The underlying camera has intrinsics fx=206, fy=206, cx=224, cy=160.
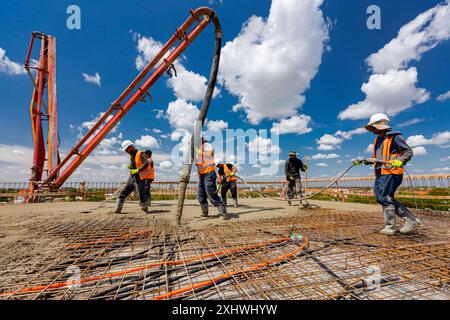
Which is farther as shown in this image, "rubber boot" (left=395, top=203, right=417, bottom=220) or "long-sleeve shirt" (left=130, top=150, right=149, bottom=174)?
"long-sleeve shirt" (left=130, top=150, right=149, bottom=174)

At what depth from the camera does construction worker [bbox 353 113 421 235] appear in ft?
9.64

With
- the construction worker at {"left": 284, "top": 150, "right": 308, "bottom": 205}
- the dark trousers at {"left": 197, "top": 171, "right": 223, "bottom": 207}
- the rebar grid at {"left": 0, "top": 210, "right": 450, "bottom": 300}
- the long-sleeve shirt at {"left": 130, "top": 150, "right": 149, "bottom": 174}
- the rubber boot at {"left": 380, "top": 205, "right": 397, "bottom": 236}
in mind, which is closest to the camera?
the rebar grid at {"left": 0, "top": 210, "right": 450, "bottom": 300}

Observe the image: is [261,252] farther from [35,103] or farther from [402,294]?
[35,103]

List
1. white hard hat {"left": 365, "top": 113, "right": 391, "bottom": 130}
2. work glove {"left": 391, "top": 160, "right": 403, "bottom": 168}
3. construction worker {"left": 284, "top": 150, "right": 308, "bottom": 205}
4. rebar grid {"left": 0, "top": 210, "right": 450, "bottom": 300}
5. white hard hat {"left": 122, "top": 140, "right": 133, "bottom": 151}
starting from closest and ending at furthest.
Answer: rebar grid {"left": 0, "top": 210, "right": 450, "bottom": 300}, work glove {"left": 391, "top": 160, "right": 403, "bottom": 168}, white hard hat {"left": 365, "top": 113, "right": 391, "bottom": 130}, white hard hat {"left": 122, "top": 140, "right": 133, "bottom": 151}, construction worker {"left": 284, "top": 150, "right": 308, "bottom": 205}

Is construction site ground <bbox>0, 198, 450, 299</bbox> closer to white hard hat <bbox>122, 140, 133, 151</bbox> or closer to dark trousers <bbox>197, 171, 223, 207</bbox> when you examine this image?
dark trousers <bbox>197, 171, 223, 207</bbox>

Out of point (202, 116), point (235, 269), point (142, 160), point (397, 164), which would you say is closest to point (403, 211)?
point (397, 164)

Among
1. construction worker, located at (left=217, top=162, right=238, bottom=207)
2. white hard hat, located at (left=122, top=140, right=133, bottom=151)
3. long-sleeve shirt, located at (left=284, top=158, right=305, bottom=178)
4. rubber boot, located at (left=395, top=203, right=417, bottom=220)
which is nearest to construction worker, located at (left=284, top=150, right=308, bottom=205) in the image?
long-sleeve shirt, located at (left=284, top=158, right=305, bottom=178)

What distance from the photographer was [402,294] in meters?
1.38

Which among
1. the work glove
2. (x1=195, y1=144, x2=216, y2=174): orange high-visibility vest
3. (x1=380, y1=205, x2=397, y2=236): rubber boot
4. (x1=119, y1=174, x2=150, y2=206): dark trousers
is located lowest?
(x1=380, y1=205, x2=397, y2=236): rubber boot

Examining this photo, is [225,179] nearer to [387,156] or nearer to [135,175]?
[135,175]

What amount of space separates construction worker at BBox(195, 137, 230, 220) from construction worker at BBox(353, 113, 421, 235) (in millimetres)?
2734

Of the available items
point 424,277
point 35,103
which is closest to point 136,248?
point 424,277

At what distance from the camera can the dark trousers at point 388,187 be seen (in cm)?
297

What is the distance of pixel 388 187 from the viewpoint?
118 inches
